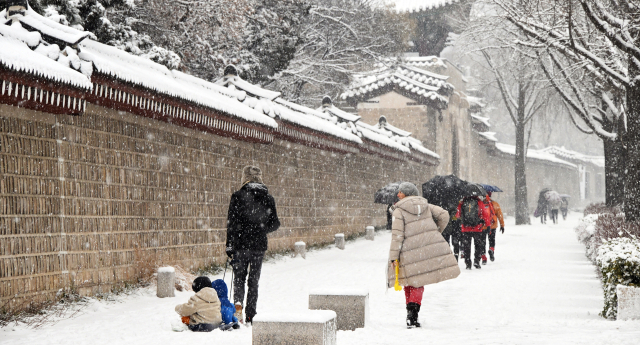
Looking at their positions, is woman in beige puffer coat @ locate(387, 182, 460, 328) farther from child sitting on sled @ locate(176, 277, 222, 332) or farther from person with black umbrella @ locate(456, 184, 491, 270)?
person with black umbrella @ locate(456, 184, 491, 270)

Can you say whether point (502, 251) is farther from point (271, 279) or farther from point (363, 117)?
point (363, 117)

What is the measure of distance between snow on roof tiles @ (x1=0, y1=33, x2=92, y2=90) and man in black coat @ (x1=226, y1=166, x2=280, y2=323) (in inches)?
78.1

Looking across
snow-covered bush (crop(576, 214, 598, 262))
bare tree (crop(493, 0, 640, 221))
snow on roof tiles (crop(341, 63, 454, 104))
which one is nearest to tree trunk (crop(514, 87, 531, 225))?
snow on roof tiles (crop(341, 63, 454, 104))

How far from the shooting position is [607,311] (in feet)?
25.0

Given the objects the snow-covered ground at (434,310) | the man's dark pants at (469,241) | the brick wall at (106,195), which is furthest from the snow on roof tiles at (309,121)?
the man's dark pants at (469,241)

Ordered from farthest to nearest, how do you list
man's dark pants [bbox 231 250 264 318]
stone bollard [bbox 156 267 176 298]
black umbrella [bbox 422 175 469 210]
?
black umbrella [bbox 422 175 469 210] < stone bollard [bbox 156 267 176 298] < man's dark pants [bbox 231 250 264 318]

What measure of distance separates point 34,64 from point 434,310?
5.30 meters

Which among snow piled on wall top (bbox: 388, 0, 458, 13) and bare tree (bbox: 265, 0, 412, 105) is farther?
snow piled on wall top (bbox: 388, 0, 458, 13)

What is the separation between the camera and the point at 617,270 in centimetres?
738

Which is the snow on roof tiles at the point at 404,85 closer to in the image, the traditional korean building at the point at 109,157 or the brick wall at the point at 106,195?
the traditional korean building at the point at 109,157

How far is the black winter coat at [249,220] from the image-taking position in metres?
7.11

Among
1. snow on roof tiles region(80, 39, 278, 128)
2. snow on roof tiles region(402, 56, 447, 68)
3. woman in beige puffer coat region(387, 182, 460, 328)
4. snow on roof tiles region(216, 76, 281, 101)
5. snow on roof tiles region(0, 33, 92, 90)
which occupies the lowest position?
woman in beige puffer coat region(387, 182, 460, 328)

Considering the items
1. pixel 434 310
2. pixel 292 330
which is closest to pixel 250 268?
pixel 292 330

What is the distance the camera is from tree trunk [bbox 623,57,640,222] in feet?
38.3
